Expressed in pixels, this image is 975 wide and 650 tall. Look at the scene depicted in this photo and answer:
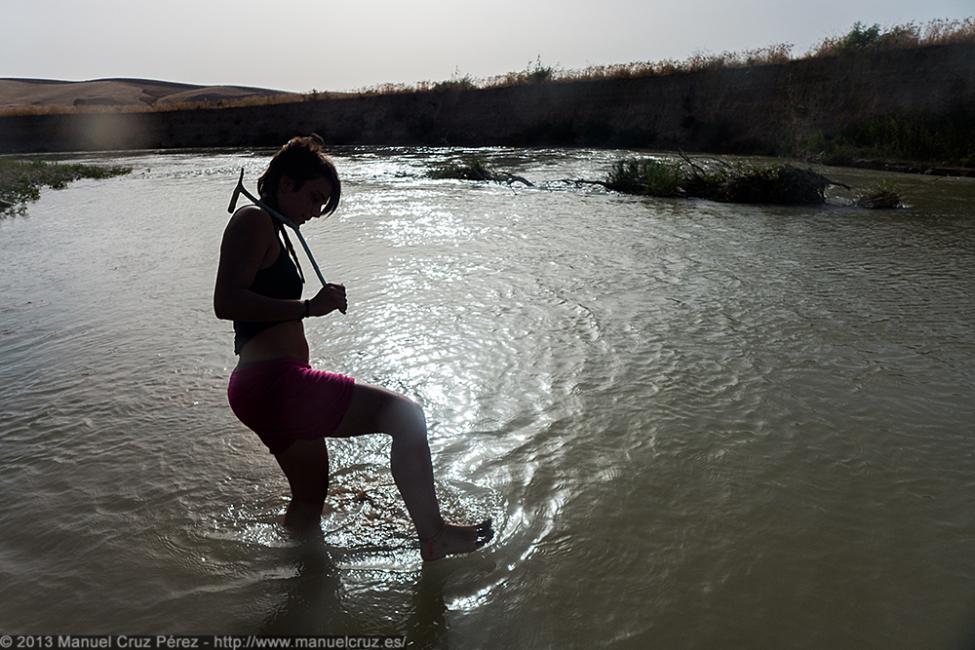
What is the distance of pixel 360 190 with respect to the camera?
14.6m

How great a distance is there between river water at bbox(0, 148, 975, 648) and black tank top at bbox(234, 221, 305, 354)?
2.99 ft

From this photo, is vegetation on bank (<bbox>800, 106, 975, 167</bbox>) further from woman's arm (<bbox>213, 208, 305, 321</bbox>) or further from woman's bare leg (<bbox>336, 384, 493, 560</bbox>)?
woman's arm (<bbox>213, 208, 305, 321</bbox>)

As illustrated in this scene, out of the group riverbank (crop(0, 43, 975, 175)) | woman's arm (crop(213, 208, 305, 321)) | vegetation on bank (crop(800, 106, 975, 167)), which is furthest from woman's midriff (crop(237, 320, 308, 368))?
riverbank (crop(0, 43, 975, 175))

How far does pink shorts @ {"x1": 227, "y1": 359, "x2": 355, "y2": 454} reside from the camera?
84.3 inches

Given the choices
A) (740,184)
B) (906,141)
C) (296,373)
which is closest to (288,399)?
(296,373)

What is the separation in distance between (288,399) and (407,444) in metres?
0.45

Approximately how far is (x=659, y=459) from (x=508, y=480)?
0.78 meters

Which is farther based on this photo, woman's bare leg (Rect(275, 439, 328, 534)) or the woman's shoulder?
woman's bare leg (Rect(275, 439, 328, 534))

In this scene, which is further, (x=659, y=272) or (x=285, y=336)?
(x=659, y=272)

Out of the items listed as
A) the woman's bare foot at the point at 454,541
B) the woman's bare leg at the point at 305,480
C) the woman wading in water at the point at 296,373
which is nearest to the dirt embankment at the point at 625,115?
the woman's bare foot at the point at 454,541

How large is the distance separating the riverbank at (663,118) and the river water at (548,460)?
45.3 ft

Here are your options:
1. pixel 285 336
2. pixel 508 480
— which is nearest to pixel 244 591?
pixel 285 336

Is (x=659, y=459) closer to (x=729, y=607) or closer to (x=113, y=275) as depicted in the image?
(x=729, y=607)

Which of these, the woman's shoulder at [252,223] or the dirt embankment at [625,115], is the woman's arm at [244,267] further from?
the dirt embankment at [625,115]
